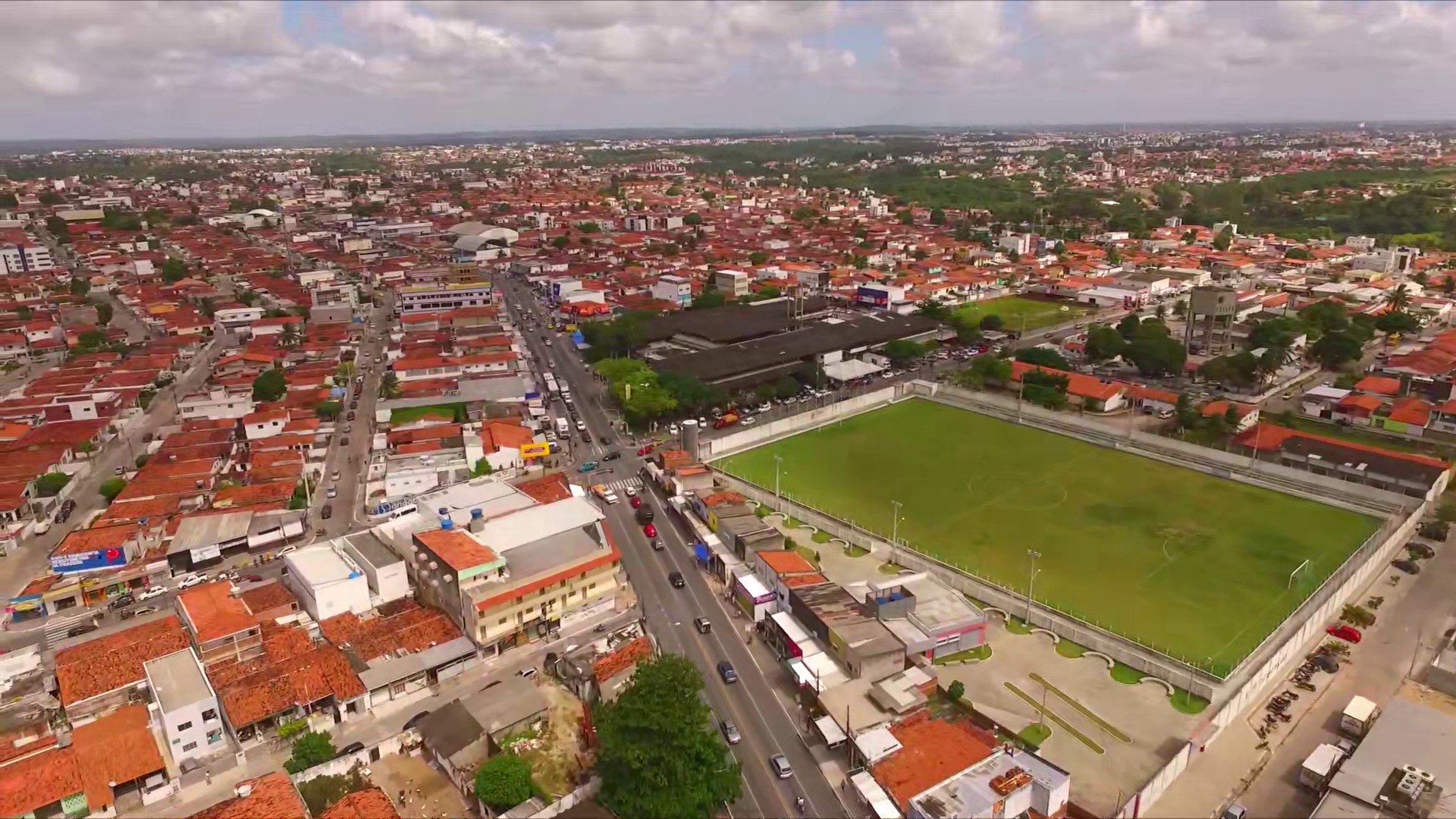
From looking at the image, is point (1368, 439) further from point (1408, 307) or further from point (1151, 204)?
point (1151, 204)

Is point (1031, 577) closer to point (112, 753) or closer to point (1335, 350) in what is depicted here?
point (112, 753)

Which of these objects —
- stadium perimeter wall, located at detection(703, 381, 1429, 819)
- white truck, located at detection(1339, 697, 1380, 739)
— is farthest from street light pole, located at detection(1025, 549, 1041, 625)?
white truck, located at detection(1339, 697, 1380, 739)

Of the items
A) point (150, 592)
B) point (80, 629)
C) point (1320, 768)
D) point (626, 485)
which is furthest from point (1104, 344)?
point (80, 629)

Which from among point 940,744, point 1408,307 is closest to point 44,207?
point 940,744

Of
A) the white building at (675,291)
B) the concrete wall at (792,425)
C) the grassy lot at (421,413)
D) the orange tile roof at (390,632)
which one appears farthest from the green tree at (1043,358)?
the orange tile roof at (390,632)

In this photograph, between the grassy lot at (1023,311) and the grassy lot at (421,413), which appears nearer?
the grassy lot at (421,413)

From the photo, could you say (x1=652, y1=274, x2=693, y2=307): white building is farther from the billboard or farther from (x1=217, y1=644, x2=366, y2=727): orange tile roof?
(x1=217, y1=644, x2=366, y2=727): orange tile roof

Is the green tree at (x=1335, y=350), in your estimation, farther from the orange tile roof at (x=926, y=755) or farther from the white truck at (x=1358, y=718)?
the orange tile roof at (x=926, y=755)
